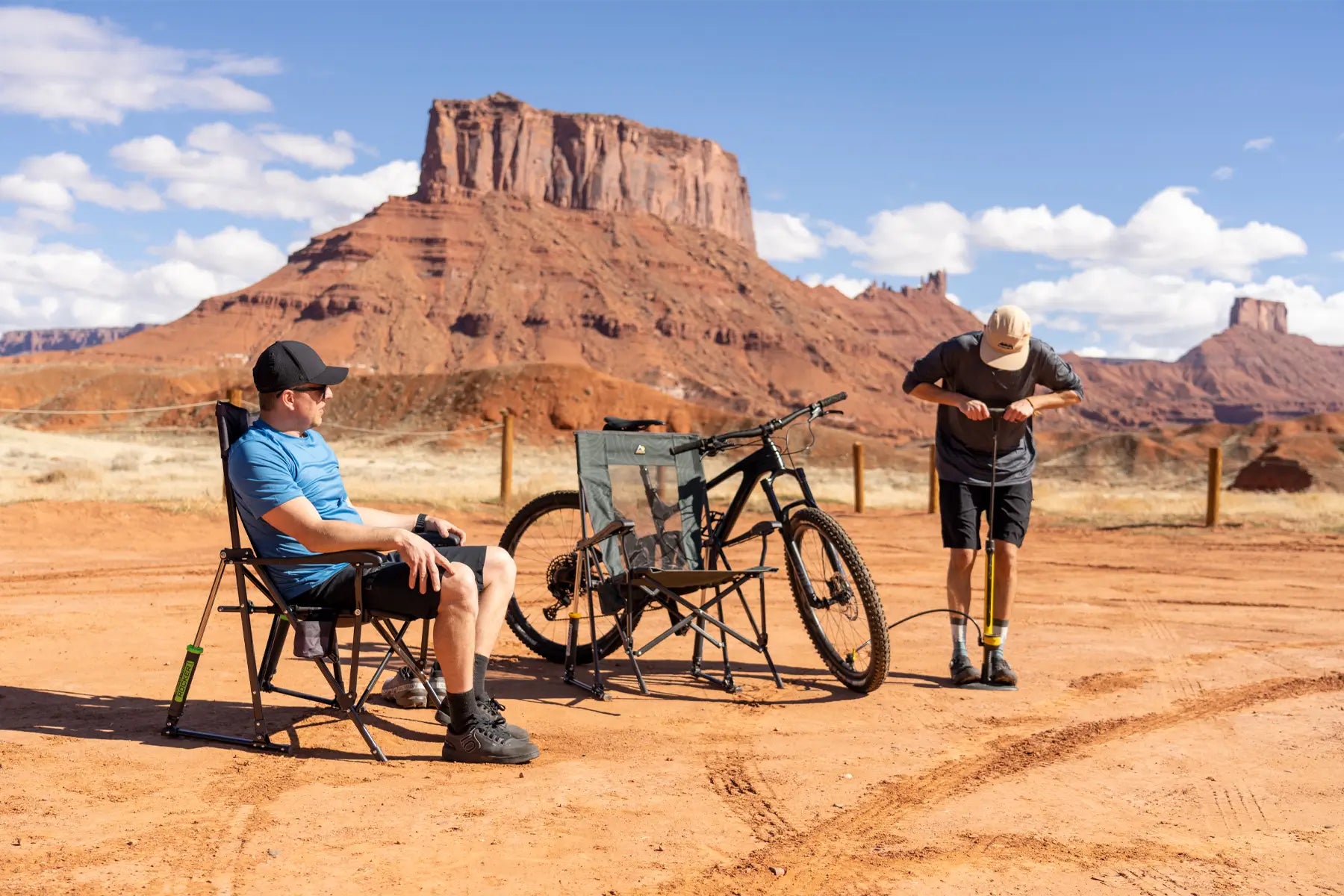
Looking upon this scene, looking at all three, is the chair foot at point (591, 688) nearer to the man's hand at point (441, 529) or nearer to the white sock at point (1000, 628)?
the man's hand at point (441, 529)

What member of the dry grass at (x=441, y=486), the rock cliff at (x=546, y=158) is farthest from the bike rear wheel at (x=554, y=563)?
the rock cliff at (x=546, y=158)

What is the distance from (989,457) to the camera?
5773 mm

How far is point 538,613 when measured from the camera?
7465mm

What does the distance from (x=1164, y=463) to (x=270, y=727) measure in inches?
1763

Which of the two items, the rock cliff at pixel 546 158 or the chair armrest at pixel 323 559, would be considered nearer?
the chair armrest at pixel 323 559

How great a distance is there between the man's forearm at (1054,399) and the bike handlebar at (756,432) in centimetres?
94

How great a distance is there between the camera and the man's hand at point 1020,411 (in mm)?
5516

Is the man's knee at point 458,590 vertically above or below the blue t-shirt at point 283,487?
below

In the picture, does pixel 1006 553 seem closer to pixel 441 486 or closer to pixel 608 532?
pixel 608 532

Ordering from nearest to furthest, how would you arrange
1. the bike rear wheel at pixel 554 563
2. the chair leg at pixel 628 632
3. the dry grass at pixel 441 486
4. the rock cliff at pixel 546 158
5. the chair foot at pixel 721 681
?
the chair foot at pixel 721 681 < the chair leg at pixel 628 632 < the bike rear wheel at pixel 554 563 < the dry grass at pixel 441 486 < the rock cliff at pixel 546 158

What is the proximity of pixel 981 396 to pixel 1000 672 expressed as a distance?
1358mm

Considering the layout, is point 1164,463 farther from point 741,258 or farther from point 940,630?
point 741,258

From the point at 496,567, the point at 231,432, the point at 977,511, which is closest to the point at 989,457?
the point at 977,511

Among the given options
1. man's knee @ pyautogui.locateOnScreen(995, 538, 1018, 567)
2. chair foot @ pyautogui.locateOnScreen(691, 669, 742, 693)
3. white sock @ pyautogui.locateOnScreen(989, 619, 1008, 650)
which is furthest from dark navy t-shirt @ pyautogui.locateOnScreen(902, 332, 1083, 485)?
chair foot @ pyautogui.locateOnScreen(691, 669, 742, 693)
